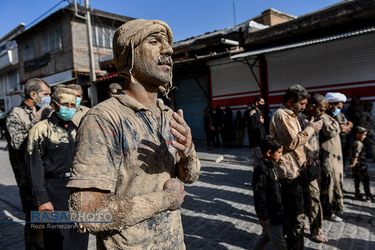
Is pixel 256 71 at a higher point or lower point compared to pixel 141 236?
higher

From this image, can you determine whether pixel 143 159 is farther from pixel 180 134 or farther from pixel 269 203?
pixel 269 203

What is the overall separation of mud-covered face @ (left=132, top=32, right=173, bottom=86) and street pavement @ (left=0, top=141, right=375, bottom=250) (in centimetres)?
276

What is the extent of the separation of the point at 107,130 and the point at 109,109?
0.45ft

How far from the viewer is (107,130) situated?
1.24 meters

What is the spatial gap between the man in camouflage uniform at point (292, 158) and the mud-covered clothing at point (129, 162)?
6.48ft

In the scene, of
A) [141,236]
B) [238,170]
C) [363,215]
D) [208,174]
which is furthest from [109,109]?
Answer: [238,170]

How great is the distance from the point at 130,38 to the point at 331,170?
410 centimetres

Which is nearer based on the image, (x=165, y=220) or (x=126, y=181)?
(x=126, y=181)

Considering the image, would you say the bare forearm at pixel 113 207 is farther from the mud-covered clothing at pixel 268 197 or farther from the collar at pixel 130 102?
the mud-covered clothing at pixel 268 197

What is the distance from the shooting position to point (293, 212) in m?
3.04

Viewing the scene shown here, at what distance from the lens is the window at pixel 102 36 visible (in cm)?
1927

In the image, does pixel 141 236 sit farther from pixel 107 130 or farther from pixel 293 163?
pixel 293 163

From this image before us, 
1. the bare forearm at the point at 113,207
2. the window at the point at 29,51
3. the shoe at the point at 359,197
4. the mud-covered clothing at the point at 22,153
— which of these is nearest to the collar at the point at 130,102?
the bare forearm at the point at 113,207

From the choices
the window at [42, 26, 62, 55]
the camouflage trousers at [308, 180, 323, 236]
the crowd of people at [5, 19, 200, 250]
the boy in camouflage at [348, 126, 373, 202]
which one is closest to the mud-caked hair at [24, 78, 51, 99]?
the crowd of people at [5, 19, 200, 250]
